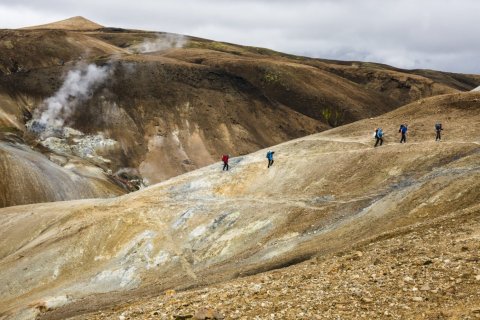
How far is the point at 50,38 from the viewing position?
11719 centimetres

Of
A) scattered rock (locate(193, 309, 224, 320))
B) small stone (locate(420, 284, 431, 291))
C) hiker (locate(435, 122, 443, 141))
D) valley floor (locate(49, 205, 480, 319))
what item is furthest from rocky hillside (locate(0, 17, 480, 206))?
small stone (locate(420, 284, 431, 291))

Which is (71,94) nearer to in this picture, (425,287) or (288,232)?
(288,232)

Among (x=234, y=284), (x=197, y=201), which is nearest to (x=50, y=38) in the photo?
(x=197, y=201)

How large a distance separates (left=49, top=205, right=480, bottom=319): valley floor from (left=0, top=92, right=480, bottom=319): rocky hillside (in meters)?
0.06

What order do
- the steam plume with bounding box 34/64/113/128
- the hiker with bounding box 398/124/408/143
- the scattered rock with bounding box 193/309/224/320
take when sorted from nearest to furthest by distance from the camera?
the scattered rock with bounding box 193/309/224/320 < the hiker with bounding box 398/124/408/143 < the steam plume with bounding box 34/64/113/128

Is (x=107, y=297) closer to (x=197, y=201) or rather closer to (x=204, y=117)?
(x=197, y=201)

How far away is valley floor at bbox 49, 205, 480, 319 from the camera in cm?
1273

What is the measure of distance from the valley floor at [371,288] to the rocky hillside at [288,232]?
61 mm

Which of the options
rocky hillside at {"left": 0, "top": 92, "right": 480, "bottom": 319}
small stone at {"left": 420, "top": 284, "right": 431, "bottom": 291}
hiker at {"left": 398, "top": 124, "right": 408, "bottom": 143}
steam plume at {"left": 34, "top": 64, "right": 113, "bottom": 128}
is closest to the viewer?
small stone at {"left": 420, "top": 284, "right": 431, "bottom": 291}

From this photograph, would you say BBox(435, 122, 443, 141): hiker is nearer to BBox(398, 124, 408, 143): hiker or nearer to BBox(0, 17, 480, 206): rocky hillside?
BBox(398, 124, 408, 143): hiker

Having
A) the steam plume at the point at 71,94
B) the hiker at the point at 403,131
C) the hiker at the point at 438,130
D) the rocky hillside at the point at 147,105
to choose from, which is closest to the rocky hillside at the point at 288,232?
the hiker at the point at 438,130

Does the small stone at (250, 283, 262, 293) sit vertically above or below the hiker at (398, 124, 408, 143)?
below

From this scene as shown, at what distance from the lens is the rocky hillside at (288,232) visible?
49.2ft

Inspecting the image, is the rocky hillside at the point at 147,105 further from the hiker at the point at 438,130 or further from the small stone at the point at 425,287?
the small stone at the point at 425,287
